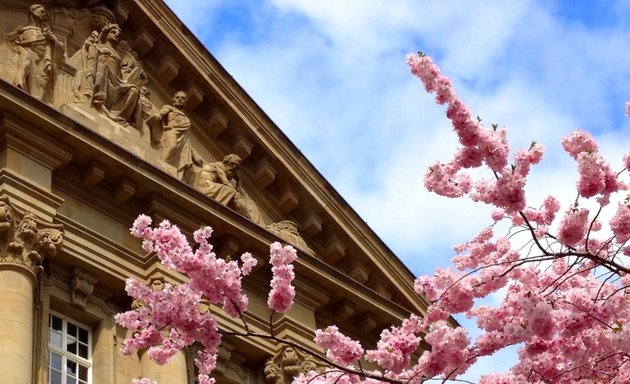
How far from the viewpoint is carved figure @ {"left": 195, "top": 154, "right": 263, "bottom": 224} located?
901 inches

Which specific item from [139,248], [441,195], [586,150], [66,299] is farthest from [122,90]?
[586,150]

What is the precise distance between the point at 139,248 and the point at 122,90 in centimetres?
339

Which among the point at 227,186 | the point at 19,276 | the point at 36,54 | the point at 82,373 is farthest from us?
the point at 227,186

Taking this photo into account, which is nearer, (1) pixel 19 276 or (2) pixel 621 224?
A: (2) pixel 621 224

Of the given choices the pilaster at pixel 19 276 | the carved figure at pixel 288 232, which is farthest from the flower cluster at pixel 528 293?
the carved figure at pixel 288 232

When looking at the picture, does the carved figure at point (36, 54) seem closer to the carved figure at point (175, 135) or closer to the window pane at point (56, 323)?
the carved figure at point (175, 135)

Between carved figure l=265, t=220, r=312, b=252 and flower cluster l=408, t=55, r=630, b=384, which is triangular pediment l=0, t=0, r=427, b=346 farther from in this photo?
flower cluster l=408, t=55, r=630, b=384

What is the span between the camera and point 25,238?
17641mm

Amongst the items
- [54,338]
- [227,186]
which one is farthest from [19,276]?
[227,186]

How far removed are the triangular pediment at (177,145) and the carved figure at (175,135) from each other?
26 millimetres

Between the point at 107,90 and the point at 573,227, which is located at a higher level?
the point at 107,90

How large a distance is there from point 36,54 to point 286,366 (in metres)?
7.10

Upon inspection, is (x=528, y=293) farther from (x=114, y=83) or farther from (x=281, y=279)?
(x=114, y=83)

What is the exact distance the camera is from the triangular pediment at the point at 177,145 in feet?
66.7
